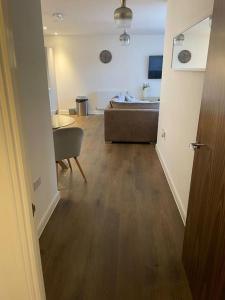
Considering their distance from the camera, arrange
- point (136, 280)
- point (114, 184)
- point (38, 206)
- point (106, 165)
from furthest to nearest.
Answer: point (106, 165), point (114, 184), point (38, 206), point (136, 280)

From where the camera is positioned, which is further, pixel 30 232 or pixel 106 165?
pixel 106 165

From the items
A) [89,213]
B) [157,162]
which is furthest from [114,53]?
[89,213]

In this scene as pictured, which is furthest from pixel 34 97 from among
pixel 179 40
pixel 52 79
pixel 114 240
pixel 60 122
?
pixel 52 79

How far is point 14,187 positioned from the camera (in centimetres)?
76

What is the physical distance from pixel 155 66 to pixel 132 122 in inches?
132

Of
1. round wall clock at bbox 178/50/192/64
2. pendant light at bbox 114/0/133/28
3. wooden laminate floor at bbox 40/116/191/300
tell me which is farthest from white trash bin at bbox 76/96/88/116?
round wall clock at bbox 178/50/192/64

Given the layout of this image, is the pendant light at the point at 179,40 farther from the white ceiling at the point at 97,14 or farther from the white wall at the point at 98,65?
the white wall at the point at 98,65

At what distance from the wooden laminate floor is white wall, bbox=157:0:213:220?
0.27 m

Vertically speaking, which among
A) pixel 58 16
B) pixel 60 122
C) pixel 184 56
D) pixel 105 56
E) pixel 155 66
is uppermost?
pixel 58 16

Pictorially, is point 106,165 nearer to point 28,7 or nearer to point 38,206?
point 38,206

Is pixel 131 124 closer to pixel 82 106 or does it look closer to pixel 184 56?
pixel 184 56

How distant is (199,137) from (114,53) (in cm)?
629

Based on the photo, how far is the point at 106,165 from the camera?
352 cm

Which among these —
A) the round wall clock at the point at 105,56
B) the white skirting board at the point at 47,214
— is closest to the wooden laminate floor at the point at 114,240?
the white skirting board at the point at 47,214
